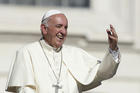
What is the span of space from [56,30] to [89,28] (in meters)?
6.08

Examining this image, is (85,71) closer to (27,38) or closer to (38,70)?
(38,70)

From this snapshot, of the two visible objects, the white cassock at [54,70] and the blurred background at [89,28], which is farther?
the blurred background at [89,28]

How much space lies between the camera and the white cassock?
231 inches

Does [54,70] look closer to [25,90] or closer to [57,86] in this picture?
[57,86]

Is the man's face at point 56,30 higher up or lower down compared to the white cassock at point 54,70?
higher up

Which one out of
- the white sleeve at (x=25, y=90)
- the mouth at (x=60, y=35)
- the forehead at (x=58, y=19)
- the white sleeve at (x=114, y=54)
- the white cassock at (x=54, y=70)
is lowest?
the white sleeve at (x=25, y=90)

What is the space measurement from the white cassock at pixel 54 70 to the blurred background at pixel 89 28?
17.9 ft

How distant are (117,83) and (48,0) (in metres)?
1.72

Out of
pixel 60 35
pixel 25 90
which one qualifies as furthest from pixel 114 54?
pixel 25 90

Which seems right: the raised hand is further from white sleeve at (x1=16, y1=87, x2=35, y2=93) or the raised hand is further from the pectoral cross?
white sleeve at (x1=16, y1=87, x2=35, y2=93)

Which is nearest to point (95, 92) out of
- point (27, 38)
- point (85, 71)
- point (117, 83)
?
point (117, 83)

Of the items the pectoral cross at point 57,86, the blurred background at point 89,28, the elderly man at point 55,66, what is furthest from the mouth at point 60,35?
the blurred background at point 89,28

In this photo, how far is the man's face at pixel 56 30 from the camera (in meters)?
5.94

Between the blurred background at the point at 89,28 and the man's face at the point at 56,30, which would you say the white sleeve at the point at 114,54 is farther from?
the blurred background at the point at 89,28
